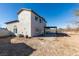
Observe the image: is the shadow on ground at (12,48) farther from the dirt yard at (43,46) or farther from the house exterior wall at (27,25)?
the house exterior wall at (27,25)

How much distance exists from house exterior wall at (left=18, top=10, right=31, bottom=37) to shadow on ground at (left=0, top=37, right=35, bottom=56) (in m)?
0.24

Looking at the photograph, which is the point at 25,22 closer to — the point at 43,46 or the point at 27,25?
the point at 27,25

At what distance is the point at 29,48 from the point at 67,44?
70 centimetres

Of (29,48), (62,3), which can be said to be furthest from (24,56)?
(62,3)

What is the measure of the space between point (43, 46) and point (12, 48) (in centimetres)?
57

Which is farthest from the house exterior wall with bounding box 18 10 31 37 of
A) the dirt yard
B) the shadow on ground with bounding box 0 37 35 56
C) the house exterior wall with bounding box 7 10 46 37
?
the shadow on ground with bounding box 0 37 35 56

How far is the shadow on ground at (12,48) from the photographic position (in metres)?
4.41

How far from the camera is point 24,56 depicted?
14.4ft

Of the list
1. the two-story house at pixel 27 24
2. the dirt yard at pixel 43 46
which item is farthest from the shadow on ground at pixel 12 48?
the two-story house at pixel 27 24

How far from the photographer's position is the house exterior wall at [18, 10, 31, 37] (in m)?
4.43

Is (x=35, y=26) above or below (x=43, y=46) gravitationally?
above

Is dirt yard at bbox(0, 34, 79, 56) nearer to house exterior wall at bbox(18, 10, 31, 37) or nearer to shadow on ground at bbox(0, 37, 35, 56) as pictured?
shadow on ground at bbox(0, 37, 35, 56)

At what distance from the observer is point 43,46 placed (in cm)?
445

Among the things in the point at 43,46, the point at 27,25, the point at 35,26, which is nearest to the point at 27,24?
the point at 27,25
